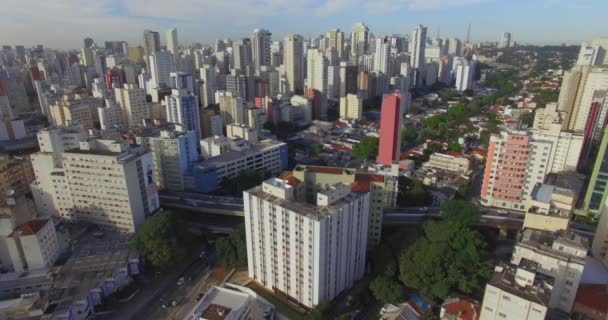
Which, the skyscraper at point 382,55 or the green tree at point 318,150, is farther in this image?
the skyscraper at point 382,55

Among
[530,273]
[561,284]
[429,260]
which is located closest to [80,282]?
[429,260]

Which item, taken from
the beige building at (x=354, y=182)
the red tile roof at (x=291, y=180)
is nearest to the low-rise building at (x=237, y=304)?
the red tile roof at (x=291, y=180)

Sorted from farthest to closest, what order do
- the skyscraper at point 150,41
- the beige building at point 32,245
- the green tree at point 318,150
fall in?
the skyscraper at point 150,41 → the green tree at point 318,150 → the beige building at point 32,245

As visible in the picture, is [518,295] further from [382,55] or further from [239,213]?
[382,55]

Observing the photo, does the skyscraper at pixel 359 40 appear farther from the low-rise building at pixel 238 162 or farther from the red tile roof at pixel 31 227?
the red tile roof at pixel 31 227

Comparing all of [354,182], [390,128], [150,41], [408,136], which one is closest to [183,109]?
[390,128]

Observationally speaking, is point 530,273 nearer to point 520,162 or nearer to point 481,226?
point 481,226

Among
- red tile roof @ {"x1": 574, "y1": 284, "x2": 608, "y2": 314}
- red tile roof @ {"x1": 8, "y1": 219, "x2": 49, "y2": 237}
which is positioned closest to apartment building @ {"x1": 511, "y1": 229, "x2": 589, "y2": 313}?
red tile roof @ {"x1": 574, "y1": 284, "x2": 608, "y2": 314}

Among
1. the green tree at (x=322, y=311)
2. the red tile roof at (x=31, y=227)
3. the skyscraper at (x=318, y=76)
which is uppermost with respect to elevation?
the skyscraper at (x=318, y=76)
